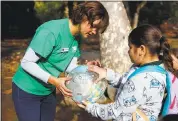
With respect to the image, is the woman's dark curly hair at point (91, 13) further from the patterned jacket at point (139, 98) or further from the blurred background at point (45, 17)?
the blurred background at point (45, 17)

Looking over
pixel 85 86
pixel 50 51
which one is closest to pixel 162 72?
pixel 85 86

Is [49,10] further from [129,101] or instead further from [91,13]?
[129,101]

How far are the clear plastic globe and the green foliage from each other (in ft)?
48.0

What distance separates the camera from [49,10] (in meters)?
17.5

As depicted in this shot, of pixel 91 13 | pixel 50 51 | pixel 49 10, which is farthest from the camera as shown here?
pixel 49 10

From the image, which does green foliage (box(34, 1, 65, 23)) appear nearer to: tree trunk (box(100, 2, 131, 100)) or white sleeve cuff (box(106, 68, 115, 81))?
tree trunk (box(100, 2, 131, 100))

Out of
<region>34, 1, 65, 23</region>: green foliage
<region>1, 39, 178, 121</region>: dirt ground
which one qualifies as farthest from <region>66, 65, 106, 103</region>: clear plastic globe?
<region>34, 1, 65, 23</region>: green foliage

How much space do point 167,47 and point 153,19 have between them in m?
15.5

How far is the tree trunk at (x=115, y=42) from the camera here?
6.03 m

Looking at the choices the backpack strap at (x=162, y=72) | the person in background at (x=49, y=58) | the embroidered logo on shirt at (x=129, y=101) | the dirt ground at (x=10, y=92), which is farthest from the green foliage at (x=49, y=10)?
the embroidered logo on shirt at (x=129, y=101)

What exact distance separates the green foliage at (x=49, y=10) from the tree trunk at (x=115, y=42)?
37.5 feet

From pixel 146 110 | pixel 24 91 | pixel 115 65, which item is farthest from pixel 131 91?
pixel 115 65

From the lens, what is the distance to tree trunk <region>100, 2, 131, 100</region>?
19.8 feet

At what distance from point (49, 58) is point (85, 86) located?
389mm
